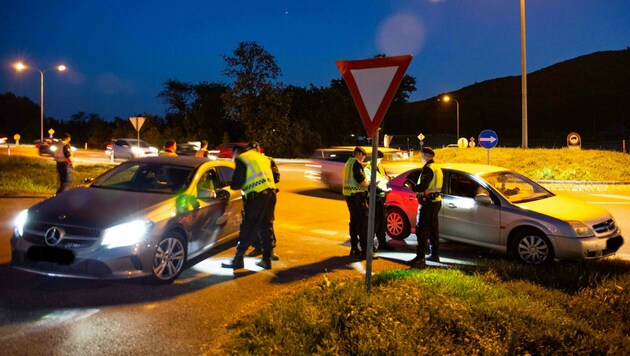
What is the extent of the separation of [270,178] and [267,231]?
71 centimetres

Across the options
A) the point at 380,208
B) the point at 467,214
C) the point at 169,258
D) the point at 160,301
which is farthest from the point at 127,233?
the point at 467,214

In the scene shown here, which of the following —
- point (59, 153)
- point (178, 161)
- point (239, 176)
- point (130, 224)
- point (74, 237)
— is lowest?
point (74, 237)

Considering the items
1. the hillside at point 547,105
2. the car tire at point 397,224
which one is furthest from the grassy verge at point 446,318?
the hillside at point 547,105

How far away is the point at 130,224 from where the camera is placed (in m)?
6.09

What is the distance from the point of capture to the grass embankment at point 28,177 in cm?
1544

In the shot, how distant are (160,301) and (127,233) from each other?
2.72 feet

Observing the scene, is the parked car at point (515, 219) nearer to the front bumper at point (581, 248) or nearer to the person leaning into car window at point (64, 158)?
the front bumper at point (581, 248)

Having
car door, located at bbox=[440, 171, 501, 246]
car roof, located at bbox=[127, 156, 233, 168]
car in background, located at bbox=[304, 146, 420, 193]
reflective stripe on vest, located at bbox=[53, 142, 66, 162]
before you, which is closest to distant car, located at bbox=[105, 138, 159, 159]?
car in background, located at bbox=[304, 146, 420, 193]

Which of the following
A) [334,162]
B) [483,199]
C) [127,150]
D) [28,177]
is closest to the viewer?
[483,199]

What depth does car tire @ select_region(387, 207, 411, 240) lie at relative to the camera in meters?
9.62

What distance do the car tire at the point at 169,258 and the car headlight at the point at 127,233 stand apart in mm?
254

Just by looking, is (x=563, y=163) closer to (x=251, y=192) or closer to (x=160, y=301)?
(x=251, y=192)

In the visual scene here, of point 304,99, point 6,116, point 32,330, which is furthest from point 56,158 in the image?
point 6,116

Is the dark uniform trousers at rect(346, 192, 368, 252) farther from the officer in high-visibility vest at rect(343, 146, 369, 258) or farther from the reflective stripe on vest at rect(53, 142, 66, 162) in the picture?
the reflective stripe on vest at rect(53, 142, 66, 162)
